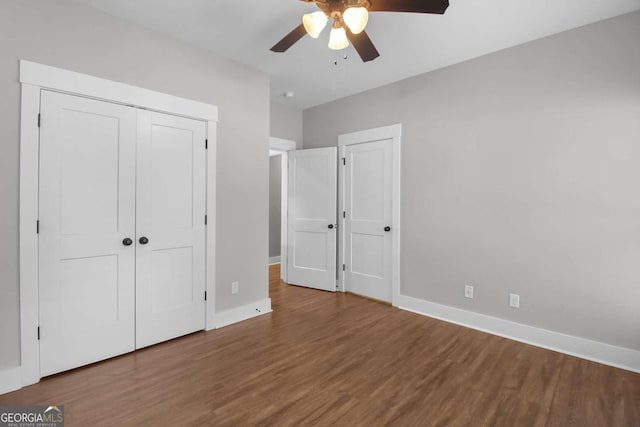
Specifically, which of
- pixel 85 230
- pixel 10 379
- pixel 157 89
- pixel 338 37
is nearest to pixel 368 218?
pixel 338 37

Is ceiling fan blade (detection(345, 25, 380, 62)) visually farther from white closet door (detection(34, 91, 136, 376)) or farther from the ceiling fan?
white closet door (detection(34, 91, 136, 376))

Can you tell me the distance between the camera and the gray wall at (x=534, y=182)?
7.91 ft

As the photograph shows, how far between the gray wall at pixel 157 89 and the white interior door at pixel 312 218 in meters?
1.09

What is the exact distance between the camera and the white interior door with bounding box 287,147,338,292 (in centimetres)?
434

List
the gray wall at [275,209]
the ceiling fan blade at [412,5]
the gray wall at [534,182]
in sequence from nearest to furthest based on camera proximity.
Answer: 1. the ceiling fan blade at [412,5]
2. the gray wall at [534,182]
3. the gray wall at [275,209]

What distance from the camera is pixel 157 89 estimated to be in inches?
106

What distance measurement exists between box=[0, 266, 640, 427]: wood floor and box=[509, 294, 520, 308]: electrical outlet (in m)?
0.34


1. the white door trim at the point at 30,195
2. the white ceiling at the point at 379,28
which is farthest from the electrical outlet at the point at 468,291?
the white door trim at the point at 30,195

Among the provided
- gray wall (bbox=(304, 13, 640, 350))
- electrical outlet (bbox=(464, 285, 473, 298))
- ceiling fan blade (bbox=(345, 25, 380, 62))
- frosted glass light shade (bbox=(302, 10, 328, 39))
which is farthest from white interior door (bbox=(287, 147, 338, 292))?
frosted glass light shade (bbox=(302, 10, 328, 39))

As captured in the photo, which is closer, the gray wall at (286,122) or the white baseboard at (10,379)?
the white baseboard at (10,379)

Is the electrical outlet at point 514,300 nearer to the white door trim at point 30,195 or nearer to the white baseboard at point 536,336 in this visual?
the white baseboard at point 536,336

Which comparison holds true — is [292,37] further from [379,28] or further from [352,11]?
[379,28]

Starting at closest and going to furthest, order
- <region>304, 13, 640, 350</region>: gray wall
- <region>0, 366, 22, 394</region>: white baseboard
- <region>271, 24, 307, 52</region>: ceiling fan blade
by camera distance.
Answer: <region>0, 366, 22, 394</region>: white baseboard, <region>271, 24, 307, 52</region>: ceiling fan blade, <region>304, 13, 640, 350</region>: gray wall

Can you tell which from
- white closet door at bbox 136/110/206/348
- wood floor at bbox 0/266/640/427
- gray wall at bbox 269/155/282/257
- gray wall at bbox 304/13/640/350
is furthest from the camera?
gray wall at bbox 269/155/282/257
